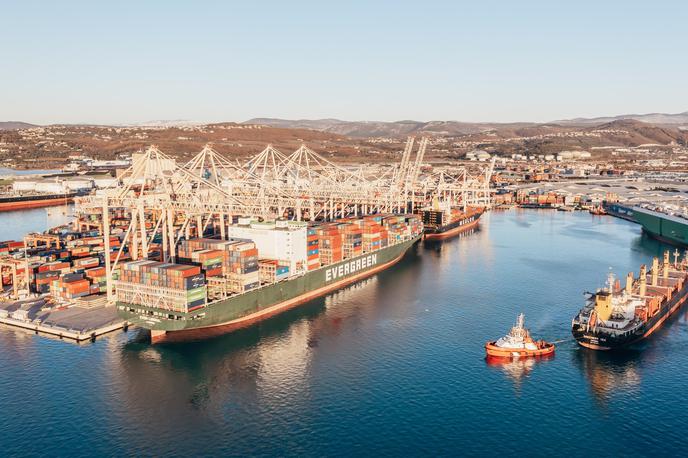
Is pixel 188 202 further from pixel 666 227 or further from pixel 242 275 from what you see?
pixel 666 227

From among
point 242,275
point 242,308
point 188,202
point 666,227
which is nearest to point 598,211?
point 666,227

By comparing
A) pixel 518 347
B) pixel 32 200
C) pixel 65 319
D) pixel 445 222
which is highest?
pixel 32 200

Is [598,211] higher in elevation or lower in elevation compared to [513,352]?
higher

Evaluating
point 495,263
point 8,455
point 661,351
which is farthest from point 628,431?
point 495,263

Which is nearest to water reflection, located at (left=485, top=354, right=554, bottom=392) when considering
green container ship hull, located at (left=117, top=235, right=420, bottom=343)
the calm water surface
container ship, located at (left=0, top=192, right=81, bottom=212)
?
the calm water surface

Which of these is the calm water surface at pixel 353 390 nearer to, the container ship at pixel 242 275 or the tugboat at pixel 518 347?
the tugboat at pixel 518 347

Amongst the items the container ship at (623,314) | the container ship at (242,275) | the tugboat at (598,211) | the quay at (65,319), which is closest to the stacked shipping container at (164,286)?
the container ship at (242,275)

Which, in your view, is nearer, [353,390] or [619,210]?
[353,390]
